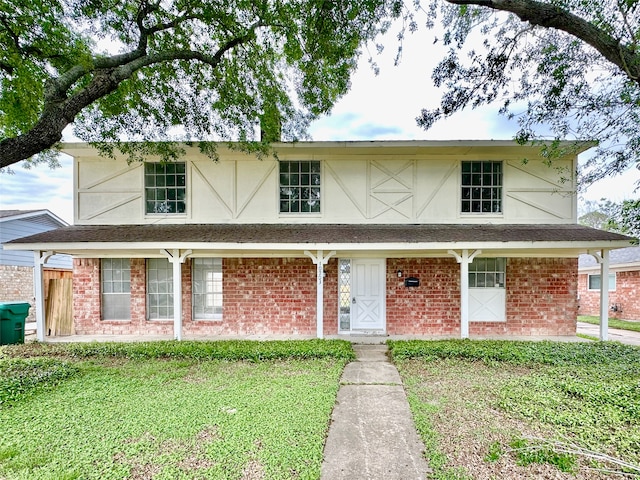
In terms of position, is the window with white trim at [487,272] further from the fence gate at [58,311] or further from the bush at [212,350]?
the fence gate at [58,311]

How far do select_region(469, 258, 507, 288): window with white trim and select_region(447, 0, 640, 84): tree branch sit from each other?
16.4ft

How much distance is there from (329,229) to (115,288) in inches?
255

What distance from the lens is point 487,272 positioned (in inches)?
342

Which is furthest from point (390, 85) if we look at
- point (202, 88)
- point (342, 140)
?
point (202, 88)

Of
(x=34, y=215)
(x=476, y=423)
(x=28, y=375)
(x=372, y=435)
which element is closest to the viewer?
(x=372, y=435)

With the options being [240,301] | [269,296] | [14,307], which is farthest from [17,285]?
[269,296]

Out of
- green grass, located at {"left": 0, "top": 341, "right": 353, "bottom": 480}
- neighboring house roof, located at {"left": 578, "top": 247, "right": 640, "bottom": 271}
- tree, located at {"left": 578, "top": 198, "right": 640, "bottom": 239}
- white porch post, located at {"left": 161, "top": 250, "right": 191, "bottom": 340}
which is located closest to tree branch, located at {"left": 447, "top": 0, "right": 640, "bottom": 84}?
tree, located at {"left": 578, "top": 198, "right": 640, "bottom": 239}

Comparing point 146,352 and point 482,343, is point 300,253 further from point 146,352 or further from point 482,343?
point 482,343

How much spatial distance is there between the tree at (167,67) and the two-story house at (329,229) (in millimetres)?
1030

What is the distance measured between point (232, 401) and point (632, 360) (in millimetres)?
7570

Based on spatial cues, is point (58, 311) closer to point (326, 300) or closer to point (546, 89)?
point (326, 300)

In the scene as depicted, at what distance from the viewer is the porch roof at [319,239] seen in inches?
281

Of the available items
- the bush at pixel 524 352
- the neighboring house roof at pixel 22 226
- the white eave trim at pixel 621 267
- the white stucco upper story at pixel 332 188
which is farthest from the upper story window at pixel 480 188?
the neighboring house roof at pixel 22 226

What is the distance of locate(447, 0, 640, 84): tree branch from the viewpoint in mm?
4609
